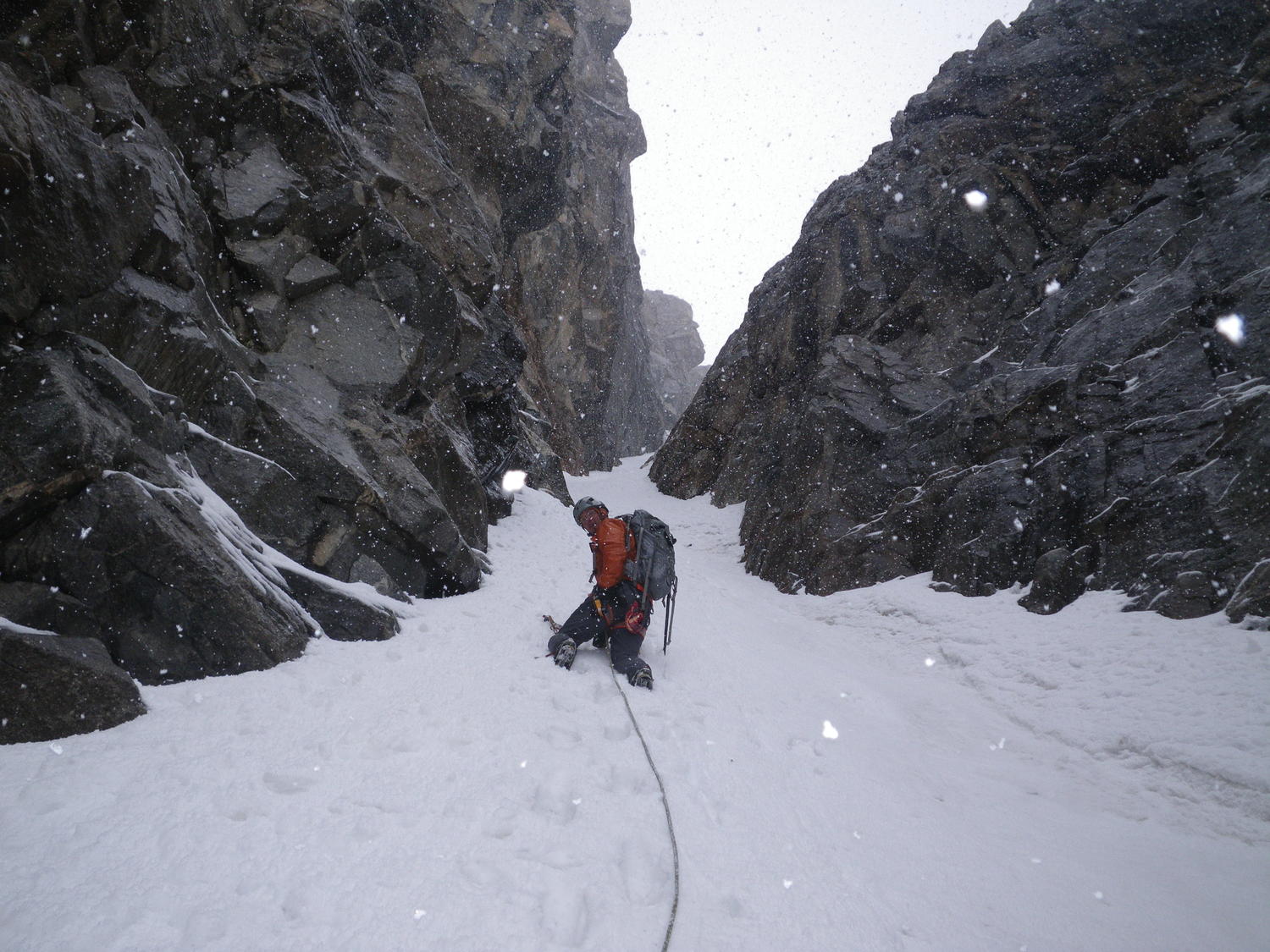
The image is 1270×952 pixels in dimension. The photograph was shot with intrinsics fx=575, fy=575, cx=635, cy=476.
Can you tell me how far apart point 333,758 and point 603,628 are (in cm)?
343

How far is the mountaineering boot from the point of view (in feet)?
20.9

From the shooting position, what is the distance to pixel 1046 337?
14.4m

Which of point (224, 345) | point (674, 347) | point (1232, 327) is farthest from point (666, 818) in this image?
point (674, 347)

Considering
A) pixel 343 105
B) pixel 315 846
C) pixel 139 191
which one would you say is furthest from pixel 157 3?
pixel 315 846

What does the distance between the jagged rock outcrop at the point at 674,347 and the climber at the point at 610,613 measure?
75627mm

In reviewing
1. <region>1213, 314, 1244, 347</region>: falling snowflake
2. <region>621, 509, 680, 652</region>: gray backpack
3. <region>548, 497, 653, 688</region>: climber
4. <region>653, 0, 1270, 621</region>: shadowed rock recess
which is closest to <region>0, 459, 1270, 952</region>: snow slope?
<region>548, 497, 653, 688</region>: climber

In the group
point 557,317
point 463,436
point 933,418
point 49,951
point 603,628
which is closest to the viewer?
point 49,951

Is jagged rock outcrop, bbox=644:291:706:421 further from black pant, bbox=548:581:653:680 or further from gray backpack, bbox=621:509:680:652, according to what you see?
black pant, bbox=548:581:653:680

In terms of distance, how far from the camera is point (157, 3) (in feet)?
25.2

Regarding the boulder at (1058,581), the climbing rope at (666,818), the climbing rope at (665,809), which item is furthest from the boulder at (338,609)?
the boulder at (1058,581)

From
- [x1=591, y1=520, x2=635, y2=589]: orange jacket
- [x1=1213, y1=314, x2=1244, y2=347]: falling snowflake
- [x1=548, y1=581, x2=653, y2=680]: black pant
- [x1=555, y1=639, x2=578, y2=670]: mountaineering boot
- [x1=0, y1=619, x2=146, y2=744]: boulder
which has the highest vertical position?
[x1=1213, y1=314, x2=1244, y2=347]: falling snowflake

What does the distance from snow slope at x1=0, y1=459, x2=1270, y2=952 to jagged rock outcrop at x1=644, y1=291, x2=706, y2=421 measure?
76351 mm

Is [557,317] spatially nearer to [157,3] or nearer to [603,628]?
Result: [157,3]

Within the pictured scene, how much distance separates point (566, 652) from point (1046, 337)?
14.7m
